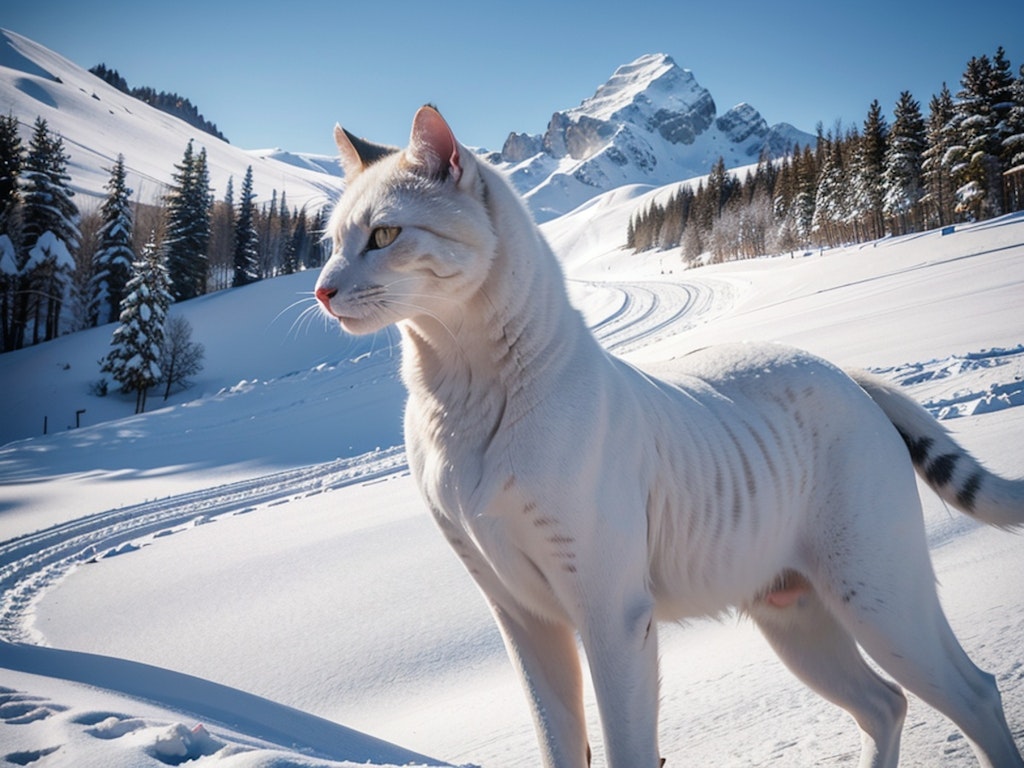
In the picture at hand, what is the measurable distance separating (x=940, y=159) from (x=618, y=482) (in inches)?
1645

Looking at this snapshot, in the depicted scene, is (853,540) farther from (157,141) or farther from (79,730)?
(157,141)

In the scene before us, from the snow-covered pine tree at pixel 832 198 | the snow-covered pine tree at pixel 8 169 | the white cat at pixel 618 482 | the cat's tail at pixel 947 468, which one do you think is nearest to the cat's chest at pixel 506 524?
the white cat at pixel 618 482

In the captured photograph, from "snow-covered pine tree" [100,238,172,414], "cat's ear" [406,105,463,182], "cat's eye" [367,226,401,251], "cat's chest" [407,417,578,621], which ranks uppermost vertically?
"snow-covered pine tree" [100,238,172,414]

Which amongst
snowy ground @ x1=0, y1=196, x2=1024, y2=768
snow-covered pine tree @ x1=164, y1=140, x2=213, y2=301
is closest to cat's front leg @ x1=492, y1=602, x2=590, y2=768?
snowy ground @ x1=0, y1=196, x2=1024, y2=768

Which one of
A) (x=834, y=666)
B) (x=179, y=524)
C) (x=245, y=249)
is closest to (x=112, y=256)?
(x=179, y=524)

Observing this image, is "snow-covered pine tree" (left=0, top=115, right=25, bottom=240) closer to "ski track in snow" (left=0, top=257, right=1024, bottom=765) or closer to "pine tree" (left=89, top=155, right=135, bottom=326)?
"pine tree" (left=89, top=155, right=135, bottom=326)

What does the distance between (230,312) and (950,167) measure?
36.2 m

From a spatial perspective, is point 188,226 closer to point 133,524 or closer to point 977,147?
point 133,524

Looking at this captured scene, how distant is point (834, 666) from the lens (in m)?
2.01

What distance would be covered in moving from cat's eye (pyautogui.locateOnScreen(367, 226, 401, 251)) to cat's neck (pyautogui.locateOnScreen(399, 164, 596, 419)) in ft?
0.74

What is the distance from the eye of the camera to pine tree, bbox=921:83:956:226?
32.9m

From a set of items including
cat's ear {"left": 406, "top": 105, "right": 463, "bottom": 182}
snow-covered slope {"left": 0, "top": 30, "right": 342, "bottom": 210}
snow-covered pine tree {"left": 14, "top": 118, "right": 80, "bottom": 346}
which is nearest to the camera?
cat's ear {"left": 406, "top": 105, "right": 463, "bottom": 182}

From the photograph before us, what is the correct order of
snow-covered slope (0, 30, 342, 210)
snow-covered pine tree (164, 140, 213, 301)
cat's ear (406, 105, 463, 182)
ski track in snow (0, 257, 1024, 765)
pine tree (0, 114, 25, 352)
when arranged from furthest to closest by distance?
snow-covered pine tree (164, 140, 213, 301), snow-covered slope (0, 30, 342, 210), pine tree (0, 114, 25, 352), cat's ear (406, 105, 463, 182), ski track in snow (0, 257, 1024, 765)

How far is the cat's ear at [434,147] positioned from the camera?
1747mm
